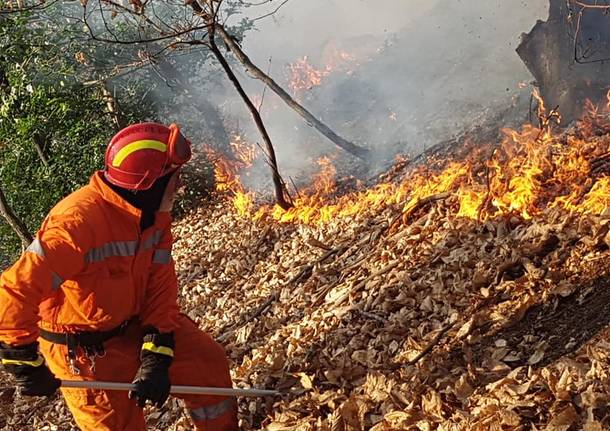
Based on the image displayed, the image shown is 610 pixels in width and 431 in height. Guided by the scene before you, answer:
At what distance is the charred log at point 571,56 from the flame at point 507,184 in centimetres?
23

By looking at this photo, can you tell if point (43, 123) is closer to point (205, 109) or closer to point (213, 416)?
point (205, 109)

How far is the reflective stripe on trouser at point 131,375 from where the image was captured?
3.52 m

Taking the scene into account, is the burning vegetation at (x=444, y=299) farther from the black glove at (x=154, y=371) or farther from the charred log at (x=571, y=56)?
the black glove at (x=154, y=371)

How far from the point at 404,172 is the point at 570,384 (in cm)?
533

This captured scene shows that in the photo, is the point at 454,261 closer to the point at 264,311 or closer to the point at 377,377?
the point at 377,377

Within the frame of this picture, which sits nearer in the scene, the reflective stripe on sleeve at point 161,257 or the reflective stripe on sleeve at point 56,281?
the reflective stripe on sleeve at point 56,281

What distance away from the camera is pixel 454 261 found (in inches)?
202

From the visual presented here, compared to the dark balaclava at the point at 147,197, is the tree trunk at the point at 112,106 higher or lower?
higher

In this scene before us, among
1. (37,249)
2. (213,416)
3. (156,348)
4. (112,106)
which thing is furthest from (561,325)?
(112,106)

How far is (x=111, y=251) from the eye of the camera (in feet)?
11.3

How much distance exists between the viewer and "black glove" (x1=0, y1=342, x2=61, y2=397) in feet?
10.3

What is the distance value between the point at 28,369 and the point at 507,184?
4566 millimetres

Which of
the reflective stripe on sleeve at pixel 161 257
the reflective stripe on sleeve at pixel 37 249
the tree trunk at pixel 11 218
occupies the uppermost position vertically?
the tree trunk at pixel 11 218

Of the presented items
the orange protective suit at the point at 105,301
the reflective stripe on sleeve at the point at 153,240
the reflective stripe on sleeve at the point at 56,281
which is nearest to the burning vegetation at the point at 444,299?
the orange protective suit at the point at 105,301
